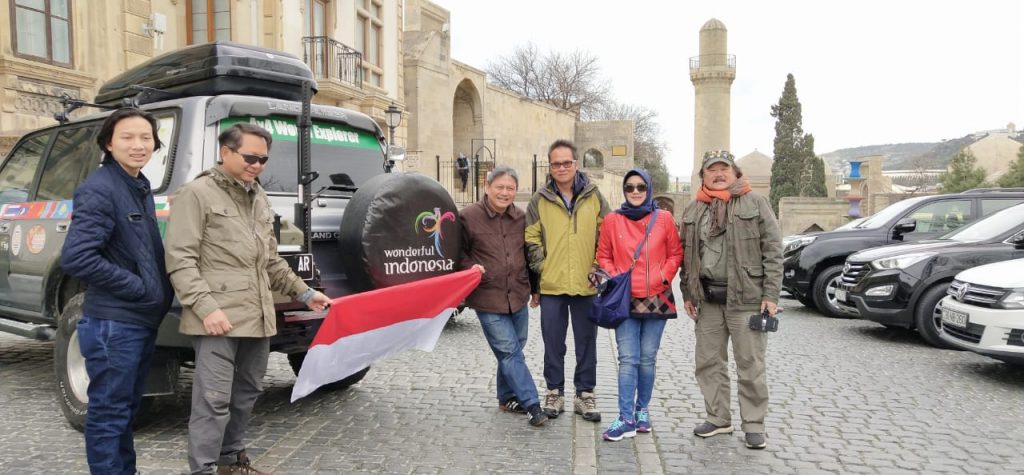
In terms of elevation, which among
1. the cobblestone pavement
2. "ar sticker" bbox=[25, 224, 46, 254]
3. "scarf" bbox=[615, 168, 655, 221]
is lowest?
the cobblestone pavement

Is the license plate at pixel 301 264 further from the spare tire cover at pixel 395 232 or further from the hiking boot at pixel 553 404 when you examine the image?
the hiking boot at pixel 553 404

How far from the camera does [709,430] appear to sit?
17.3ft

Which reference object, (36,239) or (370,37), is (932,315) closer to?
(36,239)

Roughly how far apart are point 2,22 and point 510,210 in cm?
1034

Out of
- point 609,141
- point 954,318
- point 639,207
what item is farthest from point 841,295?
point 609,141

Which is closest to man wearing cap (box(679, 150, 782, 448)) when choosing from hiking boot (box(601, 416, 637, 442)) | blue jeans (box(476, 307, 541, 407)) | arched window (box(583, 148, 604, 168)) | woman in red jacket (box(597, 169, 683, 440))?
woman in red jacket (box(597, 169, 683, 440))

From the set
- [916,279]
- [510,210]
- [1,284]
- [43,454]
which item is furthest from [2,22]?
[916,279]

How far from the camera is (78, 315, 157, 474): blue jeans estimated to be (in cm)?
371

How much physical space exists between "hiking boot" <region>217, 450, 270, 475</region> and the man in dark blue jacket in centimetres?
52

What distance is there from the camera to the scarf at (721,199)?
16.6 ft

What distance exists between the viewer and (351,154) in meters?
6.25

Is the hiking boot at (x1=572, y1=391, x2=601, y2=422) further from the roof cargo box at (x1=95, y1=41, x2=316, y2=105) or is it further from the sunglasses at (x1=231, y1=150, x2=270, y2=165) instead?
the roof cargo box at (x1=95, y1=41, x2=316, y2=105)

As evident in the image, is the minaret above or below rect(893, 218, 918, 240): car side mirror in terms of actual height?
above

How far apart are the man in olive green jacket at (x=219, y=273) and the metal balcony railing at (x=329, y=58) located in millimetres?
15682
